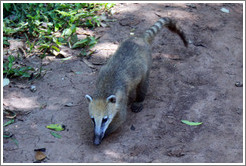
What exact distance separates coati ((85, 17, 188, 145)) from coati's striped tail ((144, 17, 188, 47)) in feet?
0.10

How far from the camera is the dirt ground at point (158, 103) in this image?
405 centimetres

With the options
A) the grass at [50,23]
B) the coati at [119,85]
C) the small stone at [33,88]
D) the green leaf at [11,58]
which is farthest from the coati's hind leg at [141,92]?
the green leaf at [11,58]

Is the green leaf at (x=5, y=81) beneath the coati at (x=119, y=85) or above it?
beneath

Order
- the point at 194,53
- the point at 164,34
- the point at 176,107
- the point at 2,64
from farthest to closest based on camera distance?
the point at 164,34 → the point at 194,53 → the point at 2,64 → the point at 176,107

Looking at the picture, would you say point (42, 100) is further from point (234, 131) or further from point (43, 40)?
point (234, 131)

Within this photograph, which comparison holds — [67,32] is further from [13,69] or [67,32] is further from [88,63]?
[13,69]


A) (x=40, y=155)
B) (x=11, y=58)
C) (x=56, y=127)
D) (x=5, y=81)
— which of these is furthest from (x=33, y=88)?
(x=40, y=155)

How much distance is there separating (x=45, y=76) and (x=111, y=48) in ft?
4.61

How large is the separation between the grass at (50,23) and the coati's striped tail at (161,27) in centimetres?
A: 116

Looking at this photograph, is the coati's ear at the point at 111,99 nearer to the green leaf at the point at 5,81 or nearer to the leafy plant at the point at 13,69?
the leafy plant at the point at 13,69

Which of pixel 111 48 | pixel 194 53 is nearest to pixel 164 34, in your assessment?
pixel 194 53

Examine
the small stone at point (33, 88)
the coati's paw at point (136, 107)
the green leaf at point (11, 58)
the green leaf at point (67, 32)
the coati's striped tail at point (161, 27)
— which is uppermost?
the coati's striped tail at point (161, 27)

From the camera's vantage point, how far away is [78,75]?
5.45 m

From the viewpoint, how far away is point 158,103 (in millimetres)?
4969
